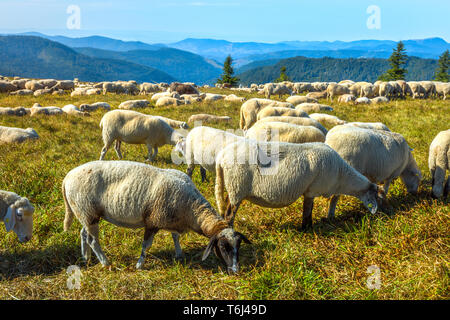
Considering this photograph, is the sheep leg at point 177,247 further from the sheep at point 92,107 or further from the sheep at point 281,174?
the sheep at point 92,107

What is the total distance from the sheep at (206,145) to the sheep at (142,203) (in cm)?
242

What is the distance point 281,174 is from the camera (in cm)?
487

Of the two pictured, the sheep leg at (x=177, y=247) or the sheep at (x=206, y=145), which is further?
the sheep at (x=206, y=145)

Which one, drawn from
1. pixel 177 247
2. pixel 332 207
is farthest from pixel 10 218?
pixel 332 207

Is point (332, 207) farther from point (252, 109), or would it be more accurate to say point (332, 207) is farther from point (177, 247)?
point (252, 109)

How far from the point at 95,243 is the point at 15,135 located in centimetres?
952

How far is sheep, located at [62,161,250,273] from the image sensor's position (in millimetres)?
4184

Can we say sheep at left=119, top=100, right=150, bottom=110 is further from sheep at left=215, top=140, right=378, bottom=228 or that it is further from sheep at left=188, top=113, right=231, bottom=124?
sheep at left=215, top=140, right=378, bottom=228

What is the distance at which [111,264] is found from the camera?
4590 millimetres

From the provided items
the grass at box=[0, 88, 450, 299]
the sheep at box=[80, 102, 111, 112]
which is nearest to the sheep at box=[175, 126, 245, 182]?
the grass at box=[0, 88, 450, 299]

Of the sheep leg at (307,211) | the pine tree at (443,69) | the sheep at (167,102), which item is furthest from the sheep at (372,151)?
the pine tree at (443,69)

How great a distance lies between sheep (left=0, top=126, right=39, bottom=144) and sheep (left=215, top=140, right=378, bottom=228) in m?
9.91

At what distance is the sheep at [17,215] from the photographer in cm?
472

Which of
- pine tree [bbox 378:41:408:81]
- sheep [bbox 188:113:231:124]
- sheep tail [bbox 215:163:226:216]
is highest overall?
pine tree [bbox 378:41:408:81]
